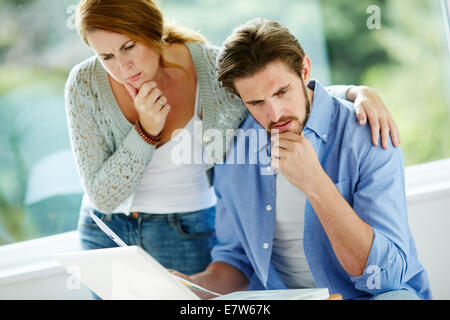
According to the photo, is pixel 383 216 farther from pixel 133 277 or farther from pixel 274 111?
pixel 133 277

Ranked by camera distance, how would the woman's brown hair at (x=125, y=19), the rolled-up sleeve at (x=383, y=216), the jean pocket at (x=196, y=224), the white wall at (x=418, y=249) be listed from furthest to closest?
the white wall at (x=418, y=249), the jean pocket at (x=196, y=224), the woman's brown hair at (x=125, y=19), the rolled-up sleeve at (x=383, y=216)

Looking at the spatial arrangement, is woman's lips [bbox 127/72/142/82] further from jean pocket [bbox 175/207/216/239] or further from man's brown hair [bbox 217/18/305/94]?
jean pocket [bbox 175/207/216/239]

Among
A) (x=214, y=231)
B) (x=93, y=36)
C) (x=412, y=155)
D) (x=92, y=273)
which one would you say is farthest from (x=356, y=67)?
(x=92, y=273)

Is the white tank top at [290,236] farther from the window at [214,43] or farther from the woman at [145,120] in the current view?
the window at [214,43]

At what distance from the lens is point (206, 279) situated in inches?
56.0

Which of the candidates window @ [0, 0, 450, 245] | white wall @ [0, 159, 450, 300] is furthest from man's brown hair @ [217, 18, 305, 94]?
white wall @ [0, 159, 450, 300]

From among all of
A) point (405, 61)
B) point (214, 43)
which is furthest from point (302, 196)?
point (405, 61)

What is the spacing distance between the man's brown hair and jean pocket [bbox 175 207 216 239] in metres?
0.52

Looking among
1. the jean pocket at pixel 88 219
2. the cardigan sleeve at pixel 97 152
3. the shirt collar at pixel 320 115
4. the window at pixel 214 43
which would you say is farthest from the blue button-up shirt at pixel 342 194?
the window at pixel 214 43

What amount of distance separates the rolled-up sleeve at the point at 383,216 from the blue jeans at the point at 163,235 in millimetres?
606

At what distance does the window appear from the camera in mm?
1965

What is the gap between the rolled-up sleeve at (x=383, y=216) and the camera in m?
1.15

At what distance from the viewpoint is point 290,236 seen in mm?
1408

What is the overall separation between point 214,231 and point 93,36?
763mm
